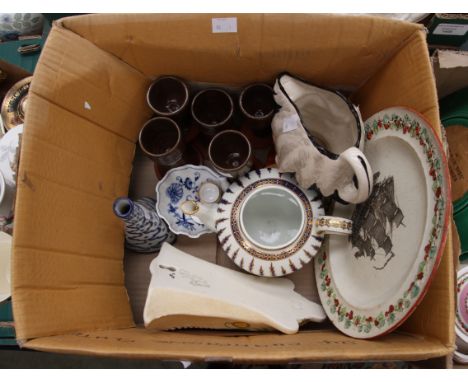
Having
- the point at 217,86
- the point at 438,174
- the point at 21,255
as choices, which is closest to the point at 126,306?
the point at 21,255

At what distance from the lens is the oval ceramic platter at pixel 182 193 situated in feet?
2.43

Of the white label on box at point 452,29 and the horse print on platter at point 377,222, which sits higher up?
the white label on box at point 452,29

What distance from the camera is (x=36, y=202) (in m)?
0.58

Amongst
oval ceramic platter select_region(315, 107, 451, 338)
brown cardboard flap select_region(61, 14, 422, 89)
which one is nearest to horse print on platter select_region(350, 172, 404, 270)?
oval ceramic platter select_region(315, 107, 451, 338)

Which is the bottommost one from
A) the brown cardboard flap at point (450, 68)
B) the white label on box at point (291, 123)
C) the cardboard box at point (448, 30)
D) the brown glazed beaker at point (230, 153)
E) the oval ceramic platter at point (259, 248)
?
the oval ceramic platter at point (259, 248)

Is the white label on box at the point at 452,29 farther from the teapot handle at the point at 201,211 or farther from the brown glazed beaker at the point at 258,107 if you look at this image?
the teapot handle at the point at 201,211

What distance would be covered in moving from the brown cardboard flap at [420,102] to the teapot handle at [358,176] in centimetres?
11

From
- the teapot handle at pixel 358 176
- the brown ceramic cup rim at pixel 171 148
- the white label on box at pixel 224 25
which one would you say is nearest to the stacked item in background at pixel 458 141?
the teapot handle at pixel 358 176

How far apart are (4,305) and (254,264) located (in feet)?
1.75

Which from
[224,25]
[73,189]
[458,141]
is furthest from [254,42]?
[458,141]

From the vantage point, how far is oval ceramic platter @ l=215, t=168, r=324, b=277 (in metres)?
0.67

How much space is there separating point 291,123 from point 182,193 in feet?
0.83

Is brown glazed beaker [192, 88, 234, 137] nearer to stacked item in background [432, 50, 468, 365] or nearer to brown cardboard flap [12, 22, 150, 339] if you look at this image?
brown cardboard flap [12, 22, 150, 339]

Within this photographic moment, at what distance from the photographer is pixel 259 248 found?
67cm
